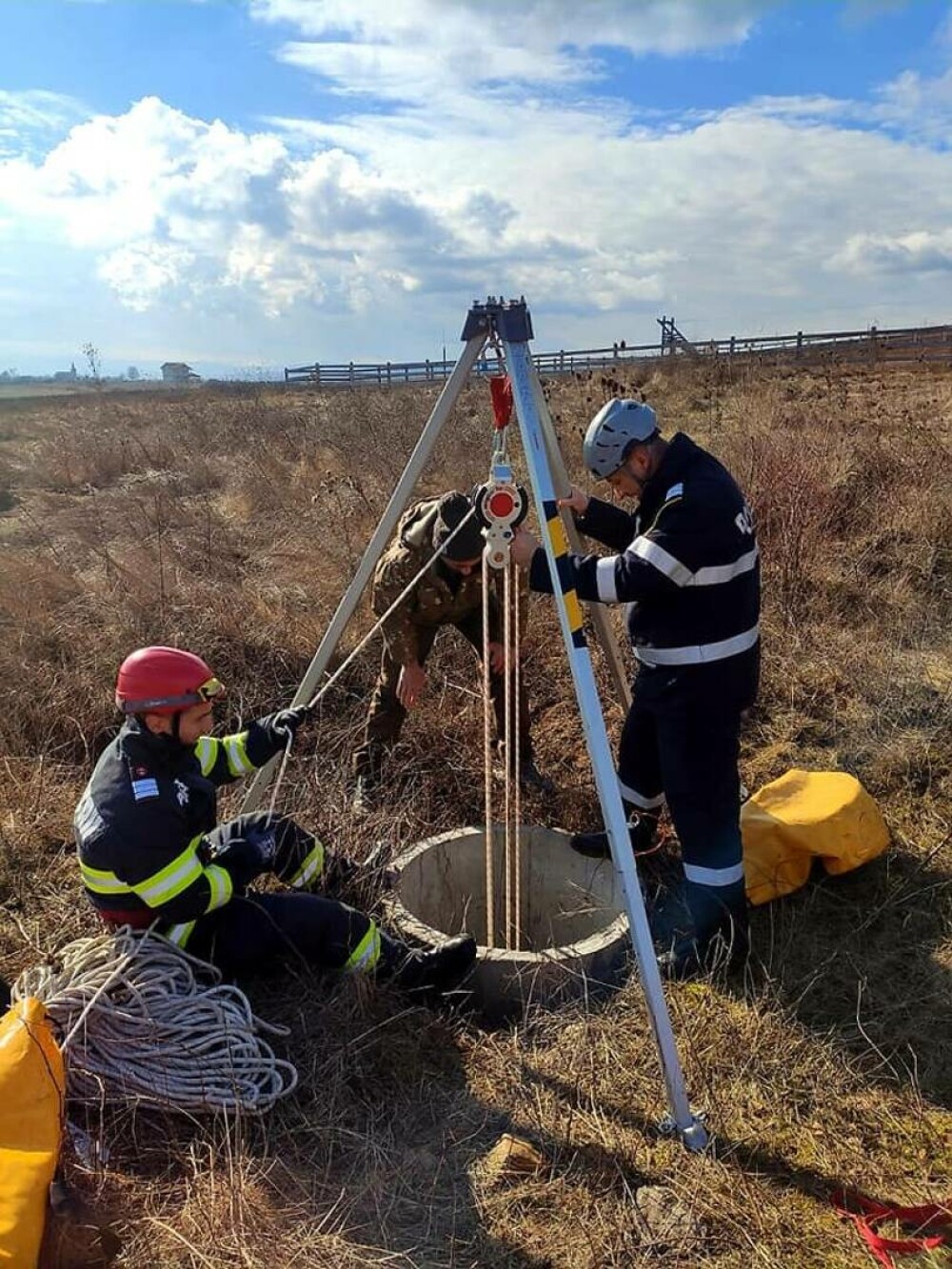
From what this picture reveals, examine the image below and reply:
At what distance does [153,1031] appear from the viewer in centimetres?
262

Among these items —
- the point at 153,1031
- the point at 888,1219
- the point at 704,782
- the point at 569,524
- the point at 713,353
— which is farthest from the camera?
the point at 713,353

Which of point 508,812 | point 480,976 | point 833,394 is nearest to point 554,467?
point 508,812

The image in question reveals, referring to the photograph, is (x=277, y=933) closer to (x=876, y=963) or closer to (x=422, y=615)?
(x=422, y=615)

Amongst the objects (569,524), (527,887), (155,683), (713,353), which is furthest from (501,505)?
(713,353)

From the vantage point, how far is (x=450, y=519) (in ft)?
12.2

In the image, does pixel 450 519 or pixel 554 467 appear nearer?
pixel 554 467

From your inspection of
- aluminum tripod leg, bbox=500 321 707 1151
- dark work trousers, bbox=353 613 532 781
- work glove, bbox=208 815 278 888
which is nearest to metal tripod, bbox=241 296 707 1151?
aluminum tripod leg, bbox=500 321 707 1151

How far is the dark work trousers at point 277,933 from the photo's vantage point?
9.79 feet

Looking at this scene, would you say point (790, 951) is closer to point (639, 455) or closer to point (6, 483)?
point (639, 455)

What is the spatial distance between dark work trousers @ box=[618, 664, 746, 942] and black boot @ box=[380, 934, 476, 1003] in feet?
2.74

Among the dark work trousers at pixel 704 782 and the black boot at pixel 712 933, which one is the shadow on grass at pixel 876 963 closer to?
the black boot at pixel 712 933

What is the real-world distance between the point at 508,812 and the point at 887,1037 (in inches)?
55.6

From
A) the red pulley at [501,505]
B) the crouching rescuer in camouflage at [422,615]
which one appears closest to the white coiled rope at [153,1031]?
the crouching rescuer in camouflage at [422,615]

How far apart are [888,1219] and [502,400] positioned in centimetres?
245
